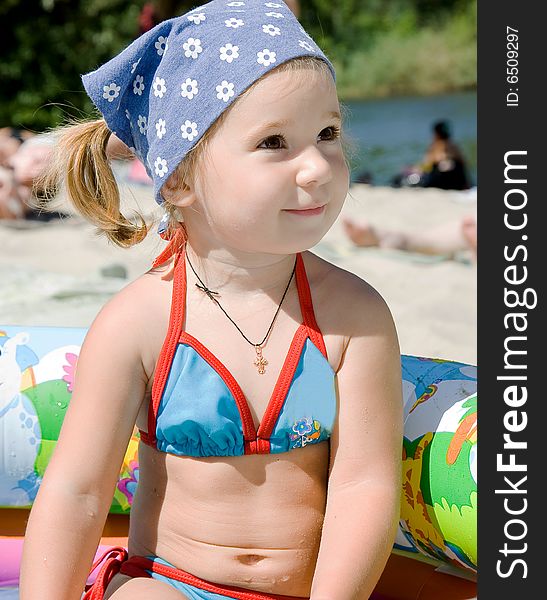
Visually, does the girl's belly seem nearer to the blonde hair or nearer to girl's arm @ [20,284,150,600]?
girl's arm @ [20,284,150,600]

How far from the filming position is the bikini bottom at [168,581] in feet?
5.90

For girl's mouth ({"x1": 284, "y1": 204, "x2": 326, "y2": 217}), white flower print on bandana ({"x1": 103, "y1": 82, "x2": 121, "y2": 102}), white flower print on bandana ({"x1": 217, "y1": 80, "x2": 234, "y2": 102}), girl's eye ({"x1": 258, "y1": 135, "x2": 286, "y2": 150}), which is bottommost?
girl's mouth ({"x1": 284, "y1": 204, "x2": 326, "y2": 217})

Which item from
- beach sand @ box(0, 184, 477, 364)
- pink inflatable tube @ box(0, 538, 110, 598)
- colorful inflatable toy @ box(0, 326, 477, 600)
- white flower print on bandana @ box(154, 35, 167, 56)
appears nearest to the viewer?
white flower print on bandana @ box(154, 35, 167, 56)

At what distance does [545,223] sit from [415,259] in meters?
3.82

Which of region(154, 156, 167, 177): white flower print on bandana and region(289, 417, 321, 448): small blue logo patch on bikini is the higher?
region(154, 156, 167, 177): white flower print on bandana

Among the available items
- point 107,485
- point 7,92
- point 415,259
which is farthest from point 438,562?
point 7,92

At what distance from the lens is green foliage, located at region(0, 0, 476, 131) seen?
14.9 metres

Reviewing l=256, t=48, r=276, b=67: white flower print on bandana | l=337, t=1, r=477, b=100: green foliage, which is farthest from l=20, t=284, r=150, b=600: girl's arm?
l=337, t=1, r=477, b=100: green foliage

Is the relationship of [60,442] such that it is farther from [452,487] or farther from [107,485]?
[452,487]

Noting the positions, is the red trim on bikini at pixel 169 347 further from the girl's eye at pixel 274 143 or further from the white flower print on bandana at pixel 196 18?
the white flower print on bandana at pixel 196 18

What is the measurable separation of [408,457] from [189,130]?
2.73ft

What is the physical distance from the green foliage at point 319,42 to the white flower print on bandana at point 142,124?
1012 cm

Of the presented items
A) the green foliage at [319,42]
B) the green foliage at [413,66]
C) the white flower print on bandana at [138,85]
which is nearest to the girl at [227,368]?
the white flower print on bandana at [138,85]

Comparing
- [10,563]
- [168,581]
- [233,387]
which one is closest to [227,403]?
[233,387]
